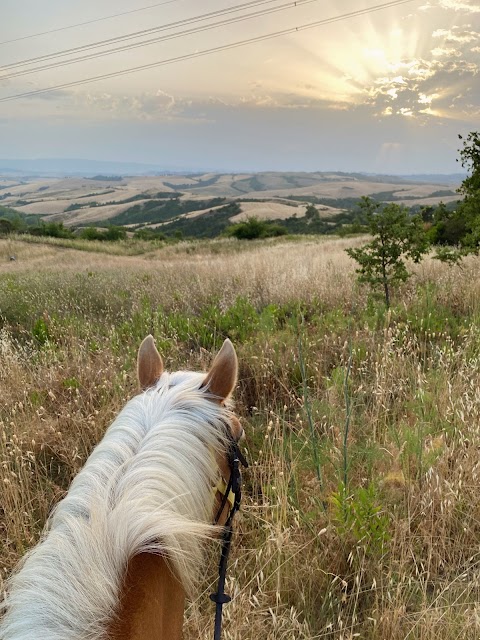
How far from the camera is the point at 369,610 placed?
1791 mm

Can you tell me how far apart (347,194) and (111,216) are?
69156 mm

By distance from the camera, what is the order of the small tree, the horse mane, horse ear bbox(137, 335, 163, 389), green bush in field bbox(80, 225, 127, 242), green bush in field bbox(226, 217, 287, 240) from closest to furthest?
the horse mane → horse ear bbox(137, 335, 163, 389) → the small tree → green bush in field bbox(226, 217, 287, 240) → green bush in field bbox(80, 225, 127, 242)

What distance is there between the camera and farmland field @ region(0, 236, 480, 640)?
1857 mm

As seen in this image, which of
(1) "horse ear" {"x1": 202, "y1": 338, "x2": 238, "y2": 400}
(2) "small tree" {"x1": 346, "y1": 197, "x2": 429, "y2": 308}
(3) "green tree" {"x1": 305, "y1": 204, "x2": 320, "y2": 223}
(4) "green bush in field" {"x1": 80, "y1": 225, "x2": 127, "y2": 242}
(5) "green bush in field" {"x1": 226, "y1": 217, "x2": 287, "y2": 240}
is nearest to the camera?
(1) "horse ear" {"x1": 202, "y1": 338, "x2": 238, "y2": 400}

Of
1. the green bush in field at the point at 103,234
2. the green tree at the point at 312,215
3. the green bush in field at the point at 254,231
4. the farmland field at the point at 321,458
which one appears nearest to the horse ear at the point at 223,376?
the farmland field at the point at 321,458

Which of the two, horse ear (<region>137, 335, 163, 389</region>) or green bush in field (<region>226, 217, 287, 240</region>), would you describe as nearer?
horse ear (<region>137, 335, 163, 389</region>)

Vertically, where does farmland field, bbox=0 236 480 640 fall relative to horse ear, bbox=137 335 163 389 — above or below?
below

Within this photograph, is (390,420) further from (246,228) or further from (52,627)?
(246,228)

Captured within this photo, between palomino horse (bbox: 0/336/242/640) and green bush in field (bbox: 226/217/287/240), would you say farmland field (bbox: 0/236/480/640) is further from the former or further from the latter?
green bush in field (bbox: 226/217/287/240)

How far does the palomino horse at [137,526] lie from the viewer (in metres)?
0.99

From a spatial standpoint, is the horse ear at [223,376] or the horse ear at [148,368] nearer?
the horse ear at [223,376]

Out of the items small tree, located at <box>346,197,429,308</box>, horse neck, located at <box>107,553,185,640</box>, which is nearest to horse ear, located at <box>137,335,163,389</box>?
horse neck, located at <box>107,553,185,640</box>

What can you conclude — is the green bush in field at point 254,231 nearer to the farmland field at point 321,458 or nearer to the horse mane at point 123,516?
the farmland field at point 321,458

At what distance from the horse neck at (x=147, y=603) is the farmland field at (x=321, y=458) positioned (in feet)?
1.69
